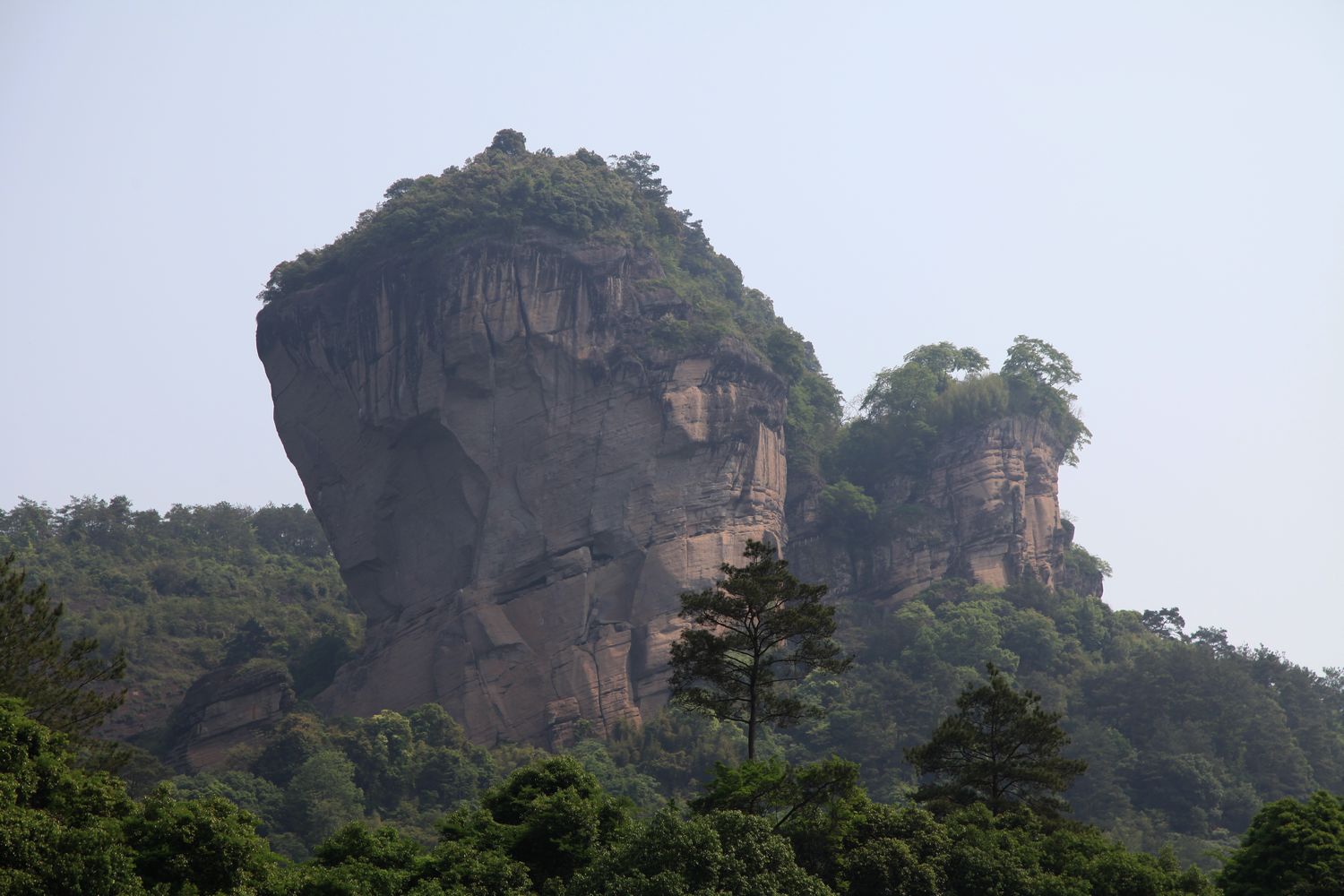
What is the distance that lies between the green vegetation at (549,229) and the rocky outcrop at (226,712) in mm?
18718

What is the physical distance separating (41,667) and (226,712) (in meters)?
33.7

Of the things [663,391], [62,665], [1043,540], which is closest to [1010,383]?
[1043,540]

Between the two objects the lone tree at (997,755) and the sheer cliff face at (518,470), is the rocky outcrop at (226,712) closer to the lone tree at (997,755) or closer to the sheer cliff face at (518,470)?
the sheer cliff face at (518,470)

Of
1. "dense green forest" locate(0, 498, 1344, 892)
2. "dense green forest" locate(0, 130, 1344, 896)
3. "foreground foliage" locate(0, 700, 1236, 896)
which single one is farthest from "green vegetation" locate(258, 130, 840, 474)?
"foreground foliage" locate(0, 700, 1236, 896)

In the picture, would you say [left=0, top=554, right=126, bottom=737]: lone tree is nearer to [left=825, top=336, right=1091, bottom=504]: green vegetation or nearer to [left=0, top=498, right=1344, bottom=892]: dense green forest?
[left=0, top=498, right=1344, bottom=892]: dense green forest

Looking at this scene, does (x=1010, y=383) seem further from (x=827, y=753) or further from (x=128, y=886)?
(x=128, y=886)

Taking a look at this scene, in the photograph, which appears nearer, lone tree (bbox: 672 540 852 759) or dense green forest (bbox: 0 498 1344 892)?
lone tree (bbox: 672 540 852 759)

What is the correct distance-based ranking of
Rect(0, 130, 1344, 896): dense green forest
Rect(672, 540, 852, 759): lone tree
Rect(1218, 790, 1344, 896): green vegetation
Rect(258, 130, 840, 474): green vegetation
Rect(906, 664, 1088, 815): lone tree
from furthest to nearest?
1. Rect(258, 130, 840, 474): green vegetation
2. Rect(906, 664, 1088, 815): lone tree
3. Rect(672, 540, 852, 759): lone tree
4. Rect(1218, 790, 1344, 896): green vegetation
5. Rect(0, 130, 1344, 896): dense green forest

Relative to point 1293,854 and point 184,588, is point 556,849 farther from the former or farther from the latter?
point 184,588

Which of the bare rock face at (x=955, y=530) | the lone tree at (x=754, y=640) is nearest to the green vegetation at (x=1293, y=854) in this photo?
the lone tree at (x=754, y=640)

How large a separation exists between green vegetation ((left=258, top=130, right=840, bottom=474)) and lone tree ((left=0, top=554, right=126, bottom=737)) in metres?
41.3

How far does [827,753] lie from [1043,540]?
881 inches

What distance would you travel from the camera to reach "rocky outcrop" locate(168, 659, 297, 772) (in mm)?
66812

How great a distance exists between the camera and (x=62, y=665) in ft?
115
